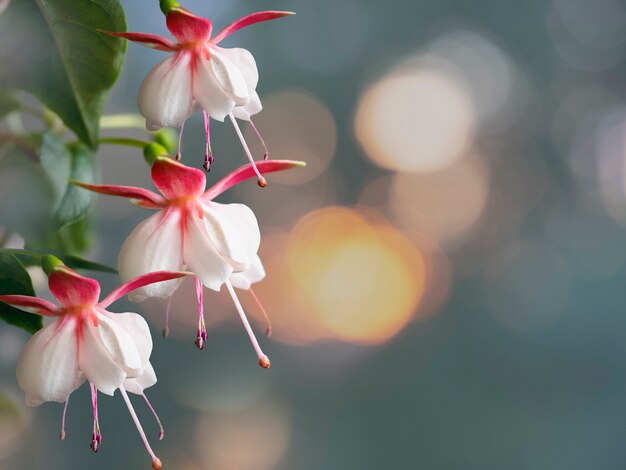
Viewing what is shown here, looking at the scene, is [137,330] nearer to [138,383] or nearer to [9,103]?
[138,383]

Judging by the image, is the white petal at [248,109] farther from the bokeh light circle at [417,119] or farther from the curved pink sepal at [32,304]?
the bokeh light circle at [417,119]

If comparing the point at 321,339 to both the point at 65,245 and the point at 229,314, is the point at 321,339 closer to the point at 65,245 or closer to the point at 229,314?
the point at 229,314

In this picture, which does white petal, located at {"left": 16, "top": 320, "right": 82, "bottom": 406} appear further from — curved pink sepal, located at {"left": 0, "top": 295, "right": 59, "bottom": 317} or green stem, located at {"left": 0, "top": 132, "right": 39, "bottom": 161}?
green stem, located at {"left": 0, "top": 132, "right": 39, "bottom": 161}

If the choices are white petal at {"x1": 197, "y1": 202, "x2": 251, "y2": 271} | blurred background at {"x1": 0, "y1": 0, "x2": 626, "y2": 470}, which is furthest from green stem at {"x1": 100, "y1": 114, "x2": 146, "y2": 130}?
blurred background at {"x1": 0, "y1": 0, "x2": 626, "y2": 470}

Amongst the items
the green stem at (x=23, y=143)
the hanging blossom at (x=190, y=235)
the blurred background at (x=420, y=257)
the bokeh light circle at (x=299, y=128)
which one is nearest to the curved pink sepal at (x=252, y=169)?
the hanging blossom at (x=190, y=235)

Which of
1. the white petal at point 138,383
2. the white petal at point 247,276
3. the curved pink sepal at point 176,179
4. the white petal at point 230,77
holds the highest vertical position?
the white petal at point 230,77

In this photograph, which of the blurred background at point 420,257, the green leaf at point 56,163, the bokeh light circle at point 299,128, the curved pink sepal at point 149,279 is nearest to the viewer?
the curved pink sepal at point 149,279

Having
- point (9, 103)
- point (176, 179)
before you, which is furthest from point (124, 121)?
point (176, 179)
